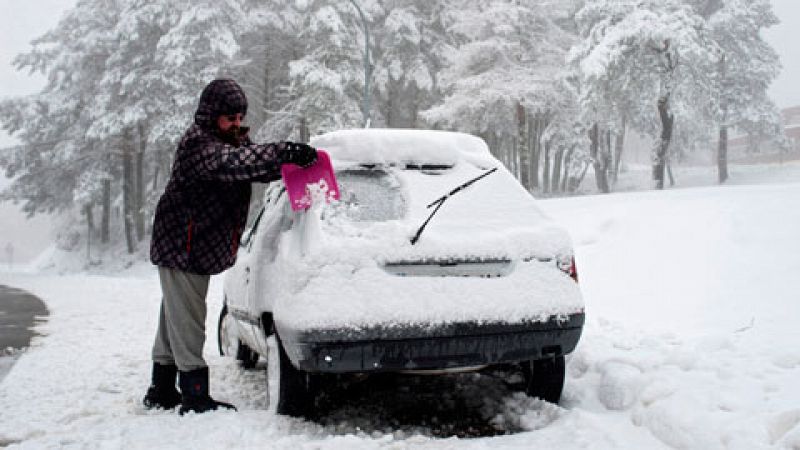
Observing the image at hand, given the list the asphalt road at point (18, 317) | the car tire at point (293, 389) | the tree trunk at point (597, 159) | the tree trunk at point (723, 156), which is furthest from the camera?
the tree trunk at point (723, 156)

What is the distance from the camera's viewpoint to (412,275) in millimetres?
3268

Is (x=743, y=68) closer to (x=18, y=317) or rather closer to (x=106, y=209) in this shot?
(x=106, y=209)

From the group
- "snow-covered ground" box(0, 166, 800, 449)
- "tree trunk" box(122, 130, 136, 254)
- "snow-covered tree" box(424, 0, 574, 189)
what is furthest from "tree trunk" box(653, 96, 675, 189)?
"tree trunk" box(122, 130, 136, 254)

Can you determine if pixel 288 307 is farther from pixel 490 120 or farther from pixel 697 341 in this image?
pixel 490 120

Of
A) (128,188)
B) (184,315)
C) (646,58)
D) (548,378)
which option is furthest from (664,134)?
(184,315)

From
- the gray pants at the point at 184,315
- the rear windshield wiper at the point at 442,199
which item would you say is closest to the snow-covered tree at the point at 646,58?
the rear windshield wiper at the point at 442,199

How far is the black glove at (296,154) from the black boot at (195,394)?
137 centimetres

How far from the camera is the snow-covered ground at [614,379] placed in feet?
10.1

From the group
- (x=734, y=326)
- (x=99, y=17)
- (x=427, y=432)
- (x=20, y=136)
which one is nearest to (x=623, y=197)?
(x=734, y=326)

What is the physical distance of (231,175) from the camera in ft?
11.6

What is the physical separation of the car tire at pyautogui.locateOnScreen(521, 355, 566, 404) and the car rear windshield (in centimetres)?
120

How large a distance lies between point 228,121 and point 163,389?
1717 millimetres

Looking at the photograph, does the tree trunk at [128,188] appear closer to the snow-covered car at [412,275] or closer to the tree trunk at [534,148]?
the tree trunk at [534,148]

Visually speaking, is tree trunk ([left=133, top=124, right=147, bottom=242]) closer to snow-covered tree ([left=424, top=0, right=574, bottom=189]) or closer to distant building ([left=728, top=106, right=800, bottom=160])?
snow-covered tree ([left=424, top=0, right=574, bottom=189])
